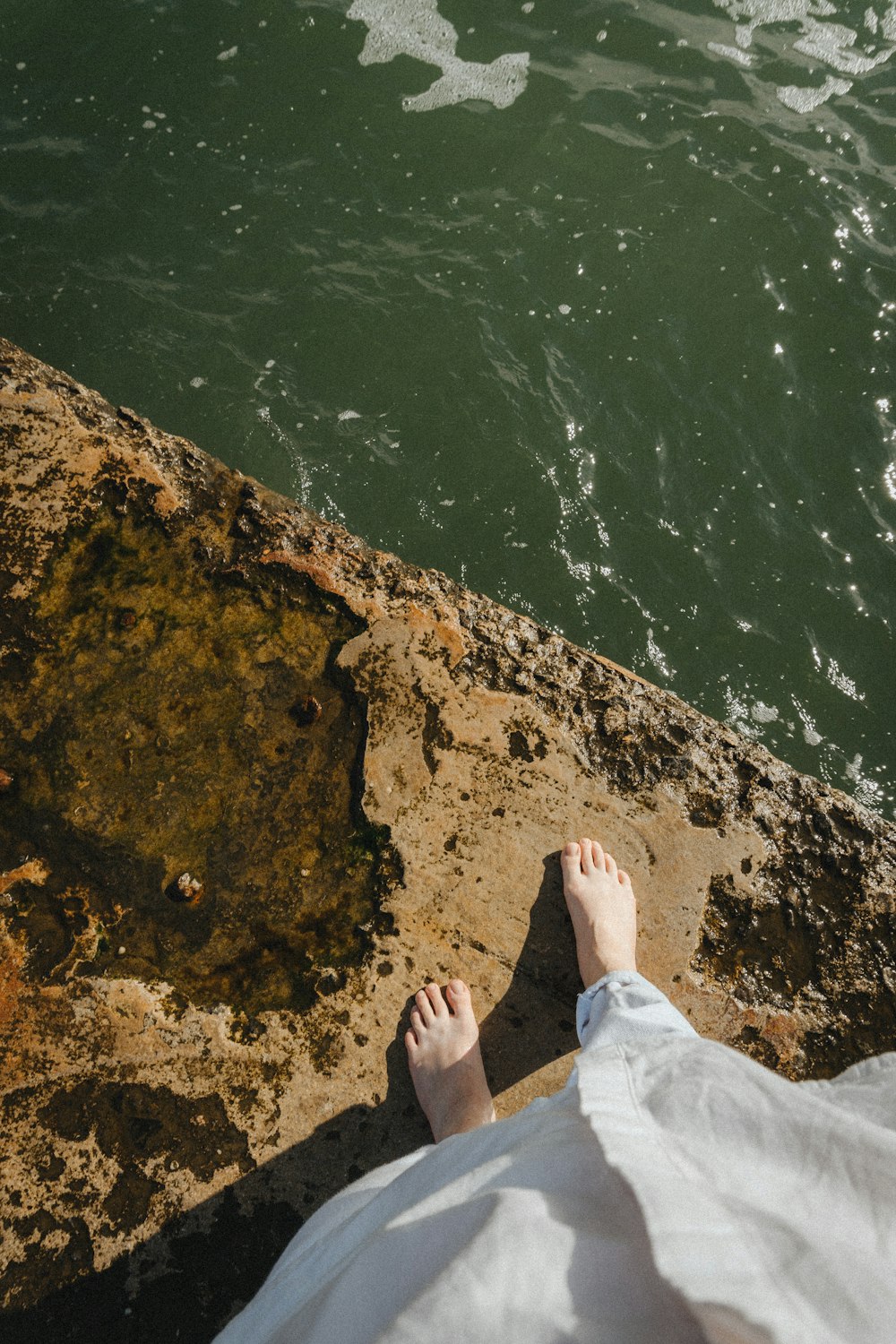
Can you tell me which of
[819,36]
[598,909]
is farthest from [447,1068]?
[819,36]

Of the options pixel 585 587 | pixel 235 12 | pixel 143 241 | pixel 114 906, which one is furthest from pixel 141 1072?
pixel 235 12

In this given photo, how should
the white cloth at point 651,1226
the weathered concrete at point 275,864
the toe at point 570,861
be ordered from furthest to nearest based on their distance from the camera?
the toe at point 570,861 < the weathered concrete at point 275,864 < the white cloth at point 651,1226

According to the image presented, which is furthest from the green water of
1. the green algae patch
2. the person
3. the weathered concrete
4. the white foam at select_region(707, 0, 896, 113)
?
the person

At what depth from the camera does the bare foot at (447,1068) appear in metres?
2.06

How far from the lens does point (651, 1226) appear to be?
967 millimetres

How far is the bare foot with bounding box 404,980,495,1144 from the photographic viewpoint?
6.75 feet

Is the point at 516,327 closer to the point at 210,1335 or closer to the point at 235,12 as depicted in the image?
the point at 235,12

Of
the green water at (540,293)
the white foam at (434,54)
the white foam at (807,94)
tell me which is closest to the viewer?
the green water at (540,293)

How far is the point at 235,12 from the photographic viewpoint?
5062mm

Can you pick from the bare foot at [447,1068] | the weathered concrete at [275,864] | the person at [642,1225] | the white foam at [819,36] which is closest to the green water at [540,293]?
the white foam at [819,36]

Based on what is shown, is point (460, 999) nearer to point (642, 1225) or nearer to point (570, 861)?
point (570, 861)

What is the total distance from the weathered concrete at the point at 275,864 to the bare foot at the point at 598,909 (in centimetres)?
10

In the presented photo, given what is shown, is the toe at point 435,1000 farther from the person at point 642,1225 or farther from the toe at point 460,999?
the person at point 642,1225

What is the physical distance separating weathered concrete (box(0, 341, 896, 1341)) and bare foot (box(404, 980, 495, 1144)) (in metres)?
0.09
